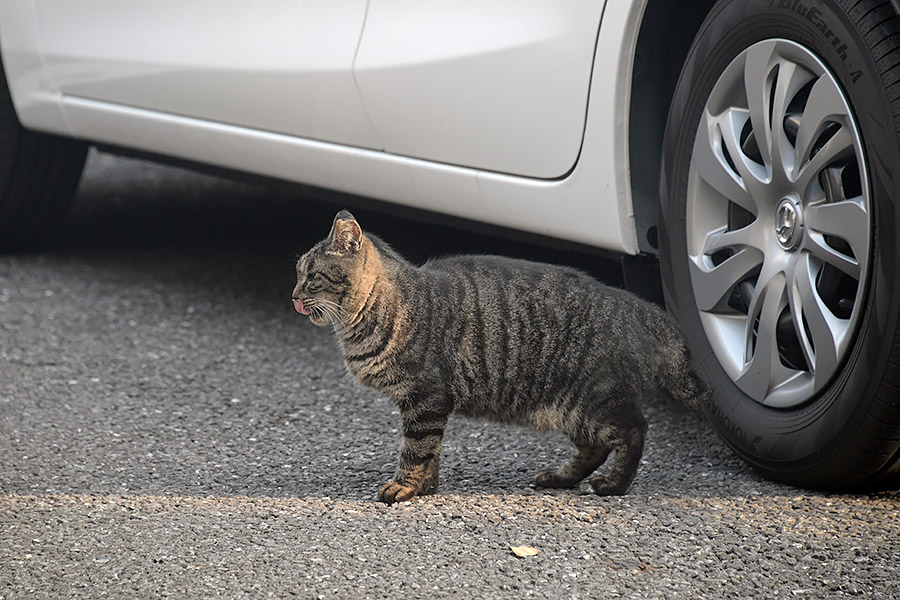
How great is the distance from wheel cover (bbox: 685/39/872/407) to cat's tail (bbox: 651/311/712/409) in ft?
0.32

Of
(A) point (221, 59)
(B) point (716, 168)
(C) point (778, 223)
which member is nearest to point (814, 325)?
(C) point (778, 223)

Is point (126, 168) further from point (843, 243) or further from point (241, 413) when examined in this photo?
point (843, 243)

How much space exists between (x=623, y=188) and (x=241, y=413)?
54.6 inches

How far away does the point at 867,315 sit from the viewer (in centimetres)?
256

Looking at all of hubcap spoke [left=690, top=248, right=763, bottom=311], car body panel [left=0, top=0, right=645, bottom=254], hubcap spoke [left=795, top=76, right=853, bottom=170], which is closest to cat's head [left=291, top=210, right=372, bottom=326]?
car body panel [left=0, top=0, right=645, bottom=254]

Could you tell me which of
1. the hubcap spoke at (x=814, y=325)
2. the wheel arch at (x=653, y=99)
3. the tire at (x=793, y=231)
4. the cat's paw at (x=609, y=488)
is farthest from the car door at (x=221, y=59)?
the hubcap spoke at (x=814, y=325)

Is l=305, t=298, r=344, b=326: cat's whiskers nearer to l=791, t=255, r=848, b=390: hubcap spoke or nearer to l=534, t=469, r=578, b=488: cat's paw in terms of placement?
l=534, t=469, r=578, b=488: cat's paw

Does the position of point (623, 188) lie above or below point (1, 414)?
above

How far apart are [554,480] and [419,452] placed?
0.36 metres

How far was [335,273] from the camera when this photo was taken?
300cm

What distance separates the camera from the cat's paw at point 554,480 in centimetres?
297

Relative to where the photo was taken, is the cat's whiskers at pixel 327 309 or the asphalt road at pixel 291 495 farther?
the cat's whiskers at pixel 327 309

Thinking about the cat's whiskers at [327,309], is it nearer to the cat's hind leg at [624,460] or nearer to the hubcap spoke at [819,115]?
the cat's hind leg at [624,460]

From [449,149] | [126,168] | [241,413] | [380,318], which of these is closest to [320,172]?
[449,149]
